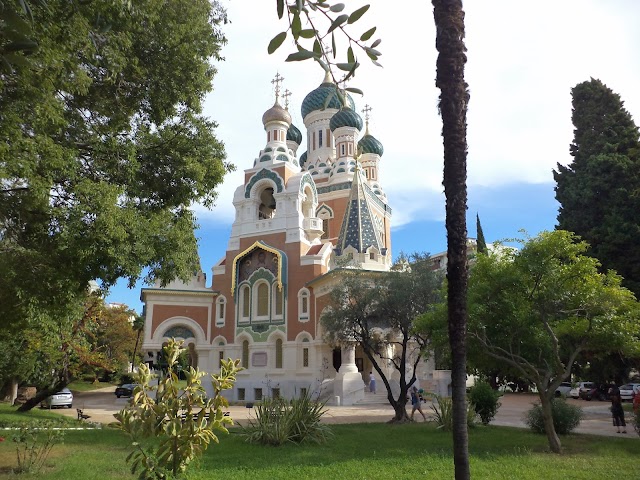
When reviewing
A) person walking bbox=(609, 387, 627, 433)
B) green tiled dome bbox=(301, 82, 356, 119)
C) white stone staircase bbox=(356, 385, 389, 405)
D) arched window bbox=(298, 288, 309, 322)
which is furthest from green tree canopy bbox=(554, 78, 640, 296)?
green tiled dome bbox=(301, 82, 356, 119)

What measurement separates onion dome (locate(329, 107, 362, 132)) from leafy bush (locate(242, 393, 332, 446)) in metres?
25.5

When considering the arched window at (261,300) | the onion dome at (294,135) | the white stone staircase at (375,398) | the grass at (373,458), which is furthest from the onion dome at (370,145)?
the grass at (373,458)

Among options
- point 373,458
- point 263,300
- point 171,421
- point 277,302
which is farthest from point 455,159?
point 263,300

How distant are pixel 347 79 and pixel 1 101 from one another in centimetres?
544

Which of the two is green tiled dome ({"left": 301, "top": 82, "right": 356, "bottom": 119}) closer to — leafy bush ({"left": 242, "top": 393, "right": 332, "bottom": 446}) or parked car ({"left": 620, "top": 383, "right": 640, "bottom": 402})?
parked car ({"left": 620, "top": 383, "right": 640, "bottom": 402})

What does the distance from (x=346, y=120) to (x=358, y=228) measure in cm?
1130

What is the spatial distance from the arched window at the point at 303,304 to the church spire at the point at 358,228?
8.36 feet

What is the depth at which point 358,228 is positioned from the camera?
25781 millimetres

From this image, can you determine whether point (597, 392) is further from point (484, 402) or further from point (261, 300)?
point (261, 300)

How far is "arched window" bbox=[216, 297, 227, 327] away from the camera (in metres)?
27.5

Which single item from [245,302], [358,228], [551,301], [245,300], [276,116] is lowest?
[551,301]

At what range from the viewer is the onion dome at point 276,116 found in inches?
1194

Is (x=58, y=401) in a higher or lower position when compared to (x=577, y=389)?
higher

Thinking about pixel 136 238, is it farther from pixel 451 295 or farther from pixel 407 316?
pixel 407 316
